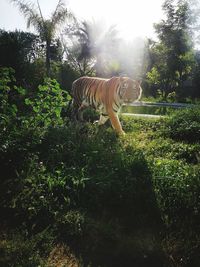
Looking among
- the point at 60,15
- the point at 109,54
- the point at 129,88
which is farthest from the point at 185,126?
the point at 109,54

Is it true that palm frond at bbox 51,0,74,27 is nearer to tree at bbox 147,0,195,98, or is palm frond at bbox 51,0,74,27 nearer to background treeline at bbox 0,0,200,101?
background treeline at bbox 0,0,200,101

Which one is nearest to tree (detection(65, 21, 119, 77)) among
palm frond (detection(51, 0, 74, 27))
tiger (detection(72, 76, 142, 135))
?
palm frond (detection(51, 0, 74, 27))

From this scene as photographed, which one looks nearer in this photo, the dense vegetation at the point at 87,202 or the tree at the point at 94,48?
the dense vegetation at the point at 87,202

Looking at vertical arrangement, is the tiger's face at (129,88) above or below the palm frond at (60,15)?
below

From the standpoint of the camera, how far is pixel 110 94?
8.39 m

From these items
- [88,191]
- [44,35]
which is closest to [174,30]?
[44,35]

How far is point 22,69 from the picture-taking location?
14609 mm

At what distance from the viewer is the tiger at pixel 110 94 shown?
8219mm

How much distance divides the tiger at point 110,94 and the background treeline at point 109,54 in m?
4.07

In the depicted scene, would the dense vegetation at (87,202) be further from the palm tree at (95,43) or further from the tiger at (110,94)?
the palm tree at (95,43)

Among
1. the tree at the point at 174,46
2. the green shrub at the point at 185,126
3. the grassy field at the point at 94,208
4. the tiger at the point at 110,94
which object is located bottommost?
the grassy field at the point at 94,208

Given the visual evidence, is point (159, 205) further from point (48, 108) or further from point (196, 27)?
point (196, 27)

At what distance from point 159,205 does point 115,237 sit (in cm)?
78

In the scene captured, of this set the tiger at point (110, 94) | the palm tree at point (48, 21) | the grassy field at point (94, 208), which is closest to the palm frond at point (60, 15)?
the palm tree at point (48, 21)
